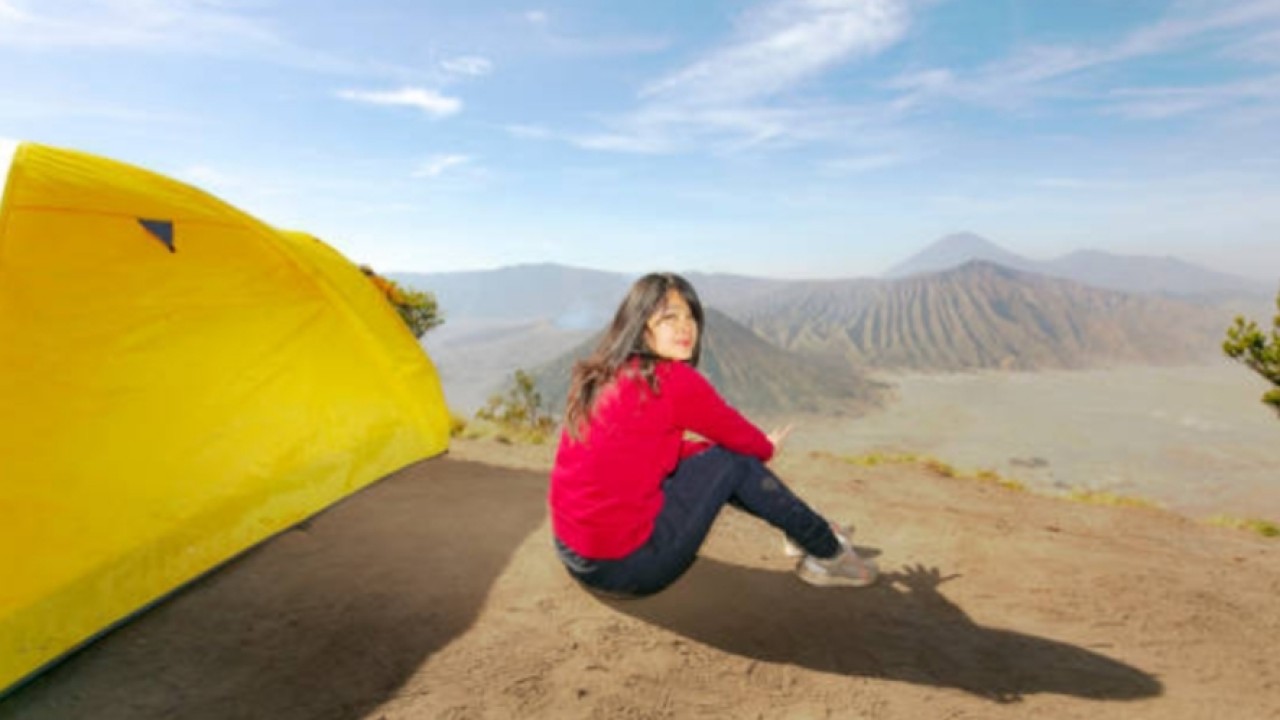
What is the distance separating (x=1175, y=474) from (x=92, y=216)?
391 ft

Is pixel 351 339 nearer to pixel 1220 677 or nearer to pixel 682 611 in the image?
pixel 682 611

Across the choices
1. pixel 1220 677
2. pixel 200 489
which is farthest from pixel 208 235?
pixel 1220 677

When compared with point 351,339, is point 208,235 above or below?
above

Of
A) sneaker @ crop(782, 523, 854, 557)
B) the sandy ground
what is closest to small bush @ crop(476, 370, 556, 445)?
the sandy ground

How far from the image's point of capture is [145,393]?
3879 millimetres

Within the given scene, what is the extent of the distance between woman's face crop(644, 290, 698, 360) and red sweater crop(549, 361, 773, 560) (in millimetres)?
124

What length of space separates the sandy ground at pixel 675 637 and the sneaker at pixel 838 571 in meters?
0.10

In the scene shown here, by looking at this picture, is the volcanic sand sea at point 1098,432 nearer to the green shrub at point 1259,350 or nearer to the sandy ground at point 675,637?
the green shrub at point 1259,350

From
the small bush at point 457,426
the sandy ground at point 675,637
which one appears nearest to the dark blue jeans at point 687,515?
the sandy ground at point 675,637

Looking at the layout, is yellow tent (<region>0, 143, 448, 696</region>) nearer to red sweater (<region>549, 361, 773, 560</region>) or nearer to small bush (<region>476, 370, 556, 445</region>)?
red sweater (<region>549, 361, 773, 560</region>)

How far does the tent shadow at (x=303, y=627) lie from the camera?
9.34 ft

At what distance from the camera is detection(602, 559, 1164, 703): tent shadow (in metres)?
3.19

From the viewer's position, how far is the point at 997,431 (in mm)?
123000

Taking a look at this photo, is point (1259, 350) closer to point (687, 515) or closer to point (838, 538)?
point (838, 538)
